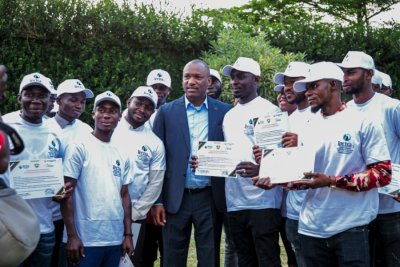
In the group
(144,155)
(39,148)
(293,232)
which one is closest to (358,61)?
(293,232)

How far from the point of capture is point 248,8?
24141 mm

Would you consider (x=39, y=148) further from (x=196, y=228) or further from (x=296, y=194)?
(x=296, y=194)

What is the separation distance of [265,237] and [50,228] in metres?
2.03

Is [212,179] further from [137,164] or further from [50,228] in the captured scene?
[50,228]

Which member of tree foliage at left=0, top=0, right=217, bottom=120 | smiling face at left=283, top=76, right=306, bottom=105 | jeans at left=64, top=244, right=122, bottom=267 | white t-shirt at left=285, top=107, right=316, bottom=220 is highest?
tree foliage at left=0, top=0, right=217, bottom=120

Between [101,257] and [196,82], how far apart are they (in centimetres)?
203

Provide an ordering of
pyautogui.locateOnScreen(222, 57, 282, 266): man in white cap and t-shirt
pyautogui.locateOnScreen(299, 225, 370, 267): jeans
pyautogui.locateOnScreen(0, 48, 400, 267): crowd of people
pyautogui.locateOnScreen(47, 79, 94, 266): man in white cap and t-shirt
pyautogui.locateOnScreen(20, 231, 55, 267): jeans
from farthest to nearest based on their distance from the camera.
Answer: pyautogui.locateOnScreen(47, 79, 94, 266): man in white cap and t-shirt → pyautogui.locateOnScreen(222, 57, 282, 266): man in white cap and t-shirt → pyautogui.locateOnScreen(20, 231, 55, 267): jeans → pyautogui.locateOnScreen(0, 48, 400, 267): crowd of people → pyautogui.locateOnScreen(299, 225, 370, 267): jeans

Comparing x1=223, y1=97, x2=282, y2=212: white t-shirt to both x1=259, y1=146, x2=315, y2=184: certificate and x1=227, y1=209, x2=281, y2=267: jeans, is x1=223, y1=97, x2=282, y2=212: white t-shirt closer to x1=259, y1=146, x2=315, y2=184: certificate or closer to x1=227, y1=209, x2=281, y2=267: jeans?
x1=227, y1=209, x2=281, y2=267: jeans

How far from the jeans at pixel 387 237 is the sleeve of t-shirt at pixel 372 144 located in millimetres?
1192

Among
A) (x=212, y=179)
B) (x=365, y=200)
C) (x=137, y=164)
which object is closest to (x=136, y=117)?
(x=137, y=164)

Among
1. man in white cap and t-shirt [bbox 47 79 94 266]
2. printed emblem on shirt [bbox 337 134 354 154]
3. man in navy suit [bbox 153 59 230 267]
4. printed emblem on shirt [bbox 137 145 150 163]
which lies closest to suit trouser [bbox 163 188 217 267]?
man in navy suit [bbox 153 59 230 267]

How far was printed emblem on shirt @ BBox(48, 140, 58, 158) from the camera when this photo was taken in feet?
17.5

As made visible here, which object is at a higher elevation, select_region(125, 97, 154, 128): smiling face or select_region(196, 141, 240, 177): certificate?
select_region(125, 97, 154, 128): smiling face

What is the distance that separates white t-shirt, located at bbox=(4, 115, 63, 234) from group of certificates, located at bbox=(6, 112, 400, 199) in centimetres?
16
